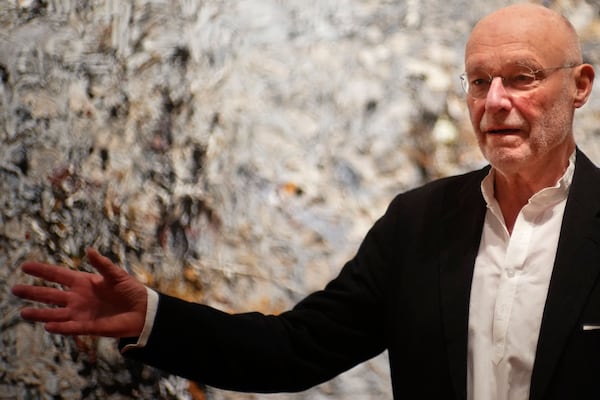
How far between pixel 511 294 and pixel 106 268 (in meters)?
0.74

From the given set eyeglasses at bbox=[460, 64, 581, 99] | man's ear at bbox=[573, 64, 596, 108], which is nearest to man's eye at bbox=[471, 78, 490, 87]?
eyeglasses at bbox=[460, 64, 581, 99]

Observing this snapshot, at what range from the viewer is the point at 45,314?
1.39 meters

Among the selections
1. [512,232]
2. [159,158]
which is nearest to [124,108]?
[159,158]

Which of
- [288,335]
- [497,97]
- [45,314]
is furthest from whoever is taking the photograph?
[288,335]

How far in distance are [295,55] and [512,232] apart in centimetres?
92

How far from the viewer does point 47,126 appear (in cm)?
236

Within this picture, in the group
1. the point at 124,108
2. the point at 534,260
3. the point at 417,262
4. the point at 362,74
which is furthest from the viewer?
the point at 124,108

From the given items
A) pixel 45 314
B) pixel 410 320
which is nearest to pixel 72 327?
pixel 45 314

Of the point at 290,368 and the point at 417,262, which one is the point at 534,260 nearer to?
the point at 417,262

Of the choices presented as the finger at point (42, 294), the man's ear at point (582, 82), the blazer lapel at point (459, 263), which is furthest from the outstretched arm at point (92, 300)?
the man's ear at point (582, 82)

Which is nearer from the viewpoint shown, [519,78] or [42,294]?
[42,294]

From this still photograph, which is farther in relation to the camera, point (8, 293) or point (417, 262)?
point (8, 293)

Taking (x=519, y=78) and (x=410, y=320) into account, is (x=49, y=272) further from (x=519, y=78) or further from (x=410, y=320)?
(x=519, y=78)

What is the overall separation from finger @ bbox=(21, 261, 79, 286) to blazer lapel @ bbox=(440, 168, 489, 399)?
0.70 m
